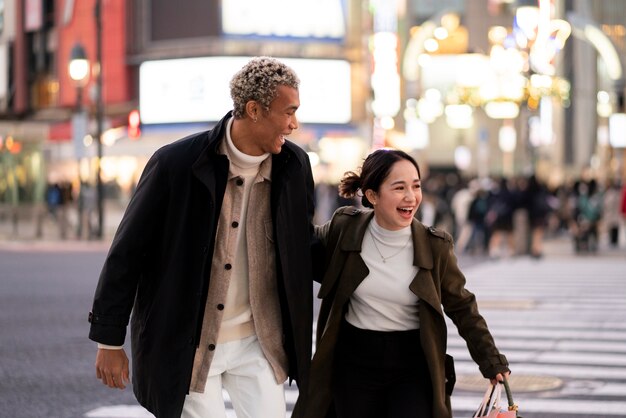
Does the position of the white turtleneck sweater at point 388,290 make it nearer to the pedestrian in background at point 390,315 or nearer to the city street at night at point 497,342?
the pedestrian in background at point 390,315

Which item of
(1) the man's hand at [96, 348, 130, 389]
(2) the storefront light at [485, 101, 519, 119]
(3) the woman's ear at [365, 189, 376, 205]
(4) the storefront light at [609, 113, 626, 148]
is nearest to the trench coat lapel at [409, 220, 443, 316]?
(3) the woman's ear at [365, 189, 376, 205]

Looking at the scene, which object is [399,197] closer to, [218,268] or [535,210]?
[218,268]

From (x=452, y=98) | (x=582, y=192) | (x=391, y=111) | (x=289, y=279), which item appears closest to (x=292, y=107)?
(x=289, y=279)

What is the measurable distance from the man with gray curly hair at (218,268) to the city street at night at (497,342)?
155 inches

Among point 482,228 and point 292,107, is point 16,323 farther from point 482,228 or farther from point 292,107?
point 482,228

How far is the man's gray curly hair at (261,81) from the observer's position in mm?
4508

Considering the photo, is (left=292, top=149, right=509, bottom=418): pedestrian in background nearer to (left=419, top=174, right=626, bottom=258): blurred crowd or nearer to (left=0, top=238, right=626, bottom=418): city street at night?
(left=0, top=238, right=626, bottom=418): city street at night

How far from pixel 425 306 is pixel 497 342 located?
26.1 feet

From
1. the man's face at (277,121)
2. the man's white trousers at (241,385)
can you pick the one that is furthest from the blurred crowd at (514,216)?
the man's face at (277,121)

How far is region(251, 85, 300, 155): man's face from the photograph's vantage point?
4.53 meters

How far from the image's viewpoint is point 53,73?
65.8 meters

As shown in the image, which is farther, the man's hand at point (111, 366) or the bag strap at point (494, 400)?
the bag strap at point (494, 400)

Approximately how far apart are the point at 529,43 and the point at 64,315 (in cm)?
3626

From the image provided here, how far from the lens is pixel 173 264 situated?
4.56 metres
